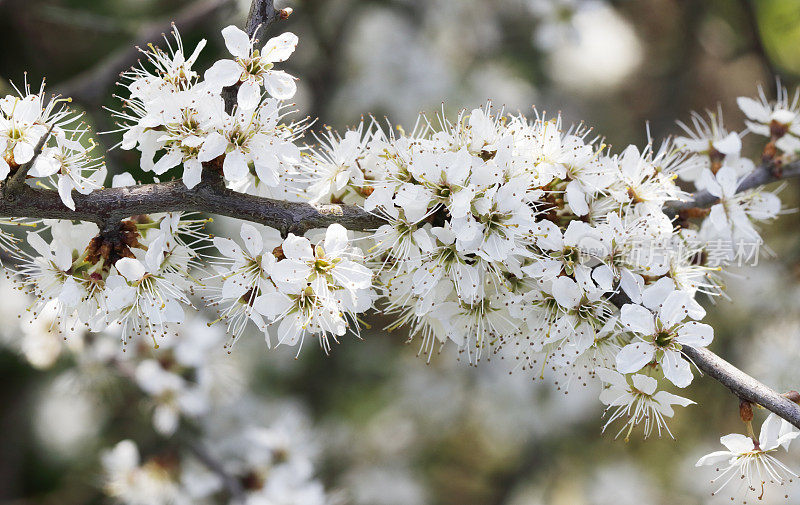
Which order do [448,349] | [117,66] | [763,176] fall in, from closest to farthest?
[763,176] < [117,66] < [448,349]

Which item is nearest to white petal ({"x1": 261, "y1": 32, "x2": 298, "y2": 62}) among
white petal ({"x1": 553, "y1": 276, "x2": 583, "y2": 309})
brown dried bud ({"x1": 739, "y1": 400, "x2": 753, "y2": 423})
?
white petal ({"x1": 553, "y1": 276, "x2": 583, "y2": 309})

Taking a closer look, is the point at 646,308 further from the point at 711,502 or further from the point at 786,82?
the point at 711,502

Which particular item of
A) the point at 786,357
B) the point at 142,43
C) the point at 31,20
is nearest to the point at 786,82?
the point at 786,357

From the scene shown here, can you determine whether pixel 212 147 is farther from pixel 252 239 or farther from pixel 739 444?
pixel 739 444

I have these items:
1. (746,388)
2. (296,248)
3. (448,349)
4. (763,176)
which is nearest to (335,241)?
(296,248)

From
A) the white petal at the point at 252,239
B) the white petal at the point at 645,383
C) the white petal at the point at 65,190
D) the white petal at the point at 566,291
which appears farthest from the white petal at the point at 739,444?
the white petal at the point at 65,190

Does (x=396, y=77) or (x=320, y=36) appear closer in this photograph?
(x=320, y=36)

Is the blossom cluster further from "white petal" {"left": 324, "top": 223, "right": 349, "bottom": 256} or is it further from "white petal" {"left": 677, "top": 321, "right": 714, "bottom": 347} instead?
"white petal" {"left": 677, "top": 321, "right": 714, "bottom": 347}

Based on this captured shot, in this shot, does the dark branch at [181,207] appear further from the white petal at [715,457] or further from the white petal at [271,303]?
the white petal at [715,457]

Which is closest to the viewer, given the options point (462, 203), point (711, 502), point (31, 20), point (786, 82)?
point (462, 203)
